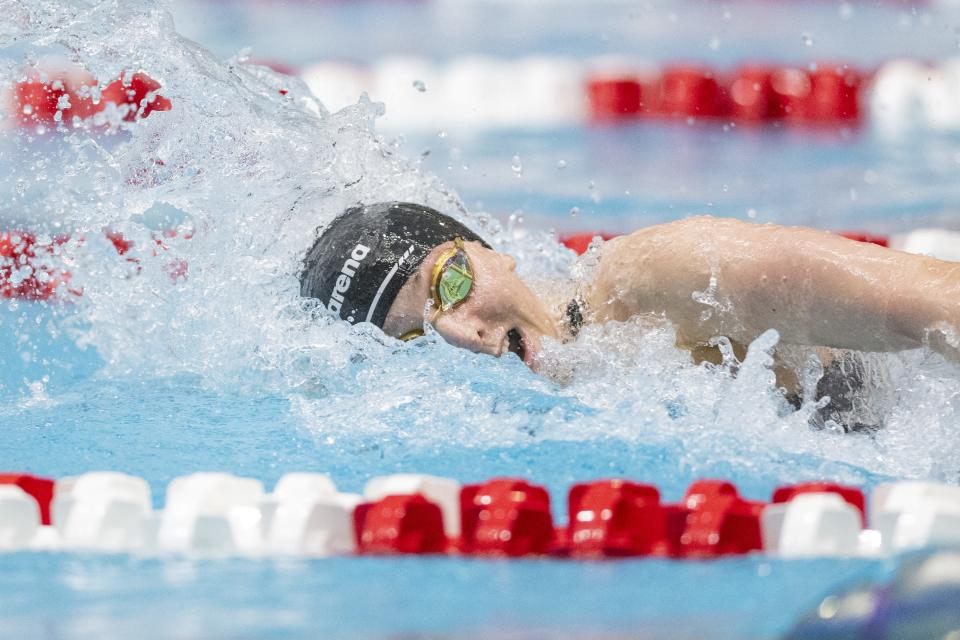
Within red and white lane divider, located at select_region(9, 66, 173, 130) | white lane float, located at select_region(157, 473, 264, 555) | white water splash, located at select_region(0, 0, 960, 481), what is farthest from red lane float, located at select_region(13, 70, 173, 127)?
white lane float, located at select_region(157, 473, 264, 555)

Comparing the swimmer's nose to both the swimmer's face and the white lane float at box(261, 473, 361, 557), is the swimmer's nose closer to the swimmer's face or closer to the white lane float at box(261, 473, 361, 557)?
the swimmer's face

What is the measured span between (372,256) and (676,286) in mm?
579

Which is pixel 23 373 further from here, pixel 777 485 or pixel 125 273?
pixel 777 485

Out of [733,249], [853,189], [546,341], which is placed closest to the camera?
[733,249]

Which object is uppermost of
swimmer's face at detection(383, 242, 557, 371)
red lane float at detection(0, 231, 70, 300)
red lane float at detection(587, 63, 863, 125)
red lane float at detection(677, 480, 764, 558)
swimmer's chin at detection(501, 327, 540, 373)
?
red lane float at detection(587, 63, 863, 125)

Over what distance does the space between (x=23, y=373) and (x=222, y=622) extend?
211cm

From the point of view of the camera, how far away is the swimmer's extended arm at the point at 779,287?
73.5 inches

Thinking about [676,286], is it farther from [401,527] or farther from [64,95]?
[64,95]

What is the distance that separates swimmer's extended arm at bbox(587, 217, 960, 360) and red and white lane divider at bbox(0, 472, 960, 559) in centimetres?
39

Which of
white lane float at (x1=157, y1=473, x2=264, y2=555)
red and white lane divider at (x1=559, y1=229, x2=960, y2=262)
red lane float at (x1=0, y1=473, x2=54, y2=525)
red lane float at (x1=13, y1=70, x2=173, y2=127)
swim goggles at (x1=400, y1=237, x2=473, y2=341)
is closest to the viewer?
white lane float at (x1=157, y1=473, x2=264, y2=555)

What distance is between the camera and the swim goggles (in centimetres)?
221

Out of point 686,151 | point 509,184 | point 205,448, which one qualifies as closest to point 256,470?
point 205,448

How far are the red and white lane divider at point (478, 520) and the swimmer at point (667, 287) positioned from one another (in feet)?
1.32

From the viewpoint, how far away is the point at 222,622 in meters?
1.22
